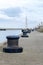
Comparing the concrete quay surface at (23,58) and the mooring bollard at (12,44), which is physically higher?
the mooring bollard at (12,44)

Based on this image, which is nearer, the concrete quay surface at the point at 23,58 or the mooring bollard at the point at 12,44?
the concrete quay surface at the point at 23,58

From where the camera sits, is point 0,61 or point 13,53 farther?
point 13,53

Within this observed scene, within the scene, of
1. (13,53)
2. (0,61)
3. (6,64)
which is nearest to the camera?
(6,64)

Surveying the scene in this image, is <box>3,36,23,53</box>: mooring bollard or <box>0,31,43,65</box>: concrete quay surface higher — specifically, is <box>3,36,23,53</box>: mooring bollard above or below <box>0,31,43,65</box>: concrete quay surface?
above

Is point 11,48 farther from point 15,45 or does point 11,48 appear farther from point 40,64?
point 40,64

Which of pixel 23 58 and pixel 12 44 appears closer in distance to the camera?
pixel 23 58

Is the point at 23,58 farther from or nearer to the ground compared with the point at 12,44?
nearer to the ground

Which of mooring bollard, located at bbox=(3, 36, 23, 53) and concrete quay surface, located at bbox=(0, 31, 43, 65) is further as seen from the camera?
mooring bollard, located at bbox=(3, 36, 23, 53)

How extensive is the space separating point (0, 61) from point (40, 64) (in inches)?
51.8

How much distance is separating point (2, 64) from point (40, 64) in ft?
3.59

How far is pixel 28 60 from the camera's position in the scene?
8.27 metres

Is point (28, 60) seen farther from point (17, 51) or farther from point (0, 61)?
point (17, 51)

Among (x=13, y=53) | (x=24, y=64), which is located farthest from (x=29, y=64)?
(x=13, y=53)

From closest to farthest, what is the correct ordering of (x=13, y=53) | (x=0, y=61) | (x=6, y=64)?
(x=6, y=64) → (x=0, y=61) → (x=13, y=53)
